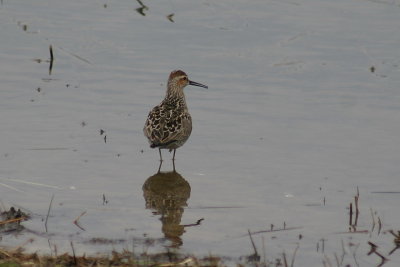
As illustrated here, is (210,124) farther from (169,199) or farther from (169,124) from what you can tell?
(169,199)

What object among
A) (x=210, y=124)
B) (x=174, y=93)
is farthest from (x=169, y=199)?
(x=174, y=93)

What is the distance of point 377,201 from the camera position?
38.4 feet

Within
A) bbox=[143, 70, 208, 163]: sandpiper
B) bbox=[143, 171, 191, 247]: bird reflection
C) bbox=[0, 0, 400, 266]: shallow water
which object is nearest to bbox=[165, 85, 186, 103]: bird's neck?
bbox=[143, 70, 208, 163]: sandpiper

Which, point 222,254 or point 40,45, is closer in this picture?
point 222,254

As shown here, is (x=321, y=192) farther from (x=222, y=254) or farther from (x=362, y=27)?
(x=362, y=27)

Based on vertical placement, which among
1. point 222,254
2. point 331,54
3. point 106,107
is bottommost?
point 222,254

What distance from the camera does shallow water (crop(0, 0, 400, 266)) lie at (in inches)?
423

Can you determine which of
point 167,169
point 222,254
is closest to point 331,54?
point 167,169

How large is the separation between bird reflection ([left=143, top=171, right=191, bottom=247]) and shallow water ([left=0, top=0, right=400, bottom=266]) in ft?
0.09

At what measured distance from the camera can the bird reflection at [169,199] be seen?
10570 mm

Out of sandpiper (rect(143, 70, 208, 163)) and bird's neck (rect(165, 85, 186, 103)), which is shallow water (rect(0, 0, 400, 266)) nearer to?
sandpiper (rect(143, 70, 208, 163))

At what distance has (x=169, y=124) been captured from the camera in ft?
45.5

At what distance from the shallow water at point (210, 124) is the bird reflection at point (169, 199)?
0.03m

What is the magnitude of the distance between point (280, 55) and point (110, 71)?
306cm
